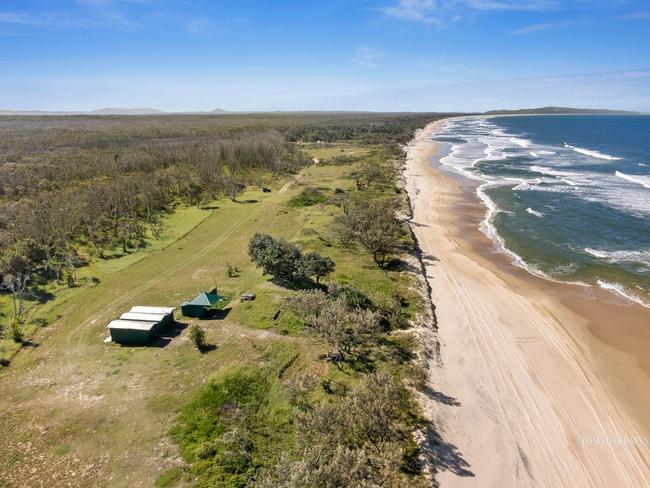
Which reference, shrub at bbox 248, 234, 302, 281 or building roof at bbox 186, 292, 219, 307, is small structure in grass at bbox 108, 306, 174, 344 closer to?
building roof at bbox 186, 292, 219, 307

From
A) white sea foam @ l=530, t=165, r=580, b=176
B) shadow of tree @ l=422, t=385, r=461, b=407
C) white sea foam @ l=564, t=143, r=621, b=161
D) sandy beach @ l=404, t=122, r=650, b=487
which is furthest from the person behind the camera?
white sea foam @ l=564, t=143, r=621, b=161

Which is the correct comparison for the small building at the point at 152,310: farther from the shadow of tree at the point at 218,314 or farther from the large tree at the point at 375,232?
the large tree at the point at 375,232

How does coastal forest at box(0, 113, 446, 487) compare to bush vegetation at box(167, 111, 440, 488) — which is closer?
bush vegetation at box(167, 111, 440, 488)

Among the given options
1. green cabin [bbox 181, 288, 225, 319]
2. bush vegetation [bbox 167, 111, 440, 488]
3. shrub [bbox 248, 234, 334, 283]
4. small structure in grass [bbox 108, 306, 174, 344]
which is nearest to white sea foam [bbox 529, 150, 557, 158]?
shrub [bbox 248, 234, 334, 283]

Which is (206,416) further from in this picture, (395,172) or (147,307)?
(395,172)

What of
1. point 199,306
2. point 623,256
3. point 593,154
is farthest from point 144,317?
point 593,154
